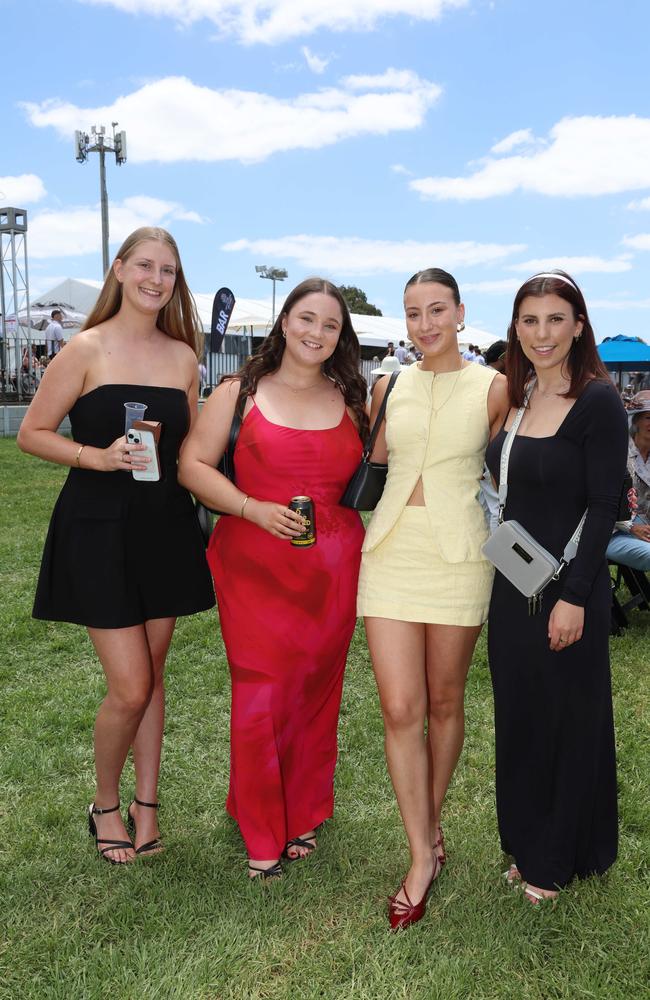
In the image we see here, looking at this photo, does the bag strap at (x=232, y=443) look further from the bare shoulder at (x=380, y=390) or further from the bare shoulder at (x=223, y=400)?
the bare shoulder at (x=380, y=390)

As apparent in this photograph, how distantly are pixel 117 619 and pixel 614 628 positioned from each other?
3.85 m

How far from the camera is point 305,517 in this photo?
2627mm

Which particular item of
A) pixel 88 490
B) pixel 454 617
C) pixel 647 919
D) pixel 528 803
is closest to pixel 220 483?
pixel 88 490

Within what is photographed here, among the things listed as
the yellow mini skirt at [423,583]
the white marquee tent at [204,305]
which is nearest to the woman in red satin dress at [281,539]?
the yellow mini skirt at [423,583]

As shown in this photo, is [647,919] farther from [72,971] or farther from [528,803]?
[72,971]

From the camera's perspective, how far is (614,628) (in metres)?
5.60

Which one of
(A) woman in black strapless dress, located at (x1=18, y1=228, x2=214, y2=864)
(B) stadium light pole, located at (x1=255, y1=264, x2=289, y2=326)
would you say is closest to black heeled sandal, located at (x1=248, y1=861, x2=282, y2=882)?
(A) woman in black strapless dress, located at (x1=18, y1=228, x2=214, y2=864)

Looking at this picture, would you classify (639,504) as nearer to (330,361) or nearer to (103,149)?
(330,361)

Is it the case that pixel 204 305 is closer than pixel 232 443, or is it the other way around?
pixel 232 443

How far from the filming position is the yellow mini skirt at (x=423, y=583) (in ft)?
8.91

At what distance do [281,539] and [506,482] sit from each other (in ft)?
2.55

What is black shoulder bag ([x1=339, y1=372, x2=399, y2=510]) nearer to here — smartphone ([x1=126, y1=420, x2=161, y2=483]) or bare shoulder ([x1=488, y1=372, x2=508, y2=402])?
bare shoulder ([x1=488, y1=372, x2=508, y2=402])

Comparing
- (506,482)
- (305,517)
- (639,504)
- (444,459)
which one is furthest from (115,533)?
(639,504)

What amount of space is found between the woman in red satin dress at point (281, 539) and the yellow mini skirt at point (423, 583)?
23 cm
